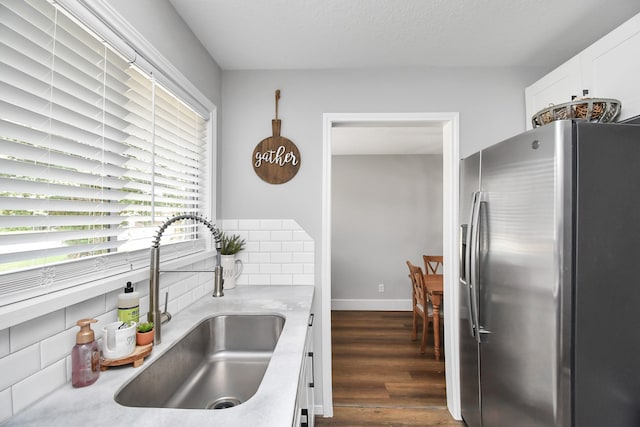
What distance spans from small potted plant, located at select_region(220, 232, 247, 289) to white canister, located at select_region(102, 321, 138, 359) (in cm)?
93

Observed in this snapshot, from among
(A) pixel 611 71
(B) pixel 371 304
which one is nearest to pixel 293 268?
(A) pixel 611 71

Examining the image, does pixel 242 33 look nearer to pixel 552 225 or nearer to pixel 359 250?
A: pixel 552 225

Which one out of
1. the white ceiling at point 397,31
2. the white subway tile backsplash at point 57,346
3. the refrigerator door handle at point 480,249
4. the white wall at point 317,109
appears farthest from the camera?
the white wall at point 317,109

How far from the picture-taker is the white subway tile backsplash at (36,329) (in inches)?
30.3

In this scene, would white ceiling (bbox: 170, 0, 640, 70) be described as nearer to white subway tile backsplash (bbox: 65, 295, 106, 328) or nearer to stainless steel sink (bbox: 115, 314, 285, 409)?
white subway tile backsplash (bbox: 65, 295, 106, 328)

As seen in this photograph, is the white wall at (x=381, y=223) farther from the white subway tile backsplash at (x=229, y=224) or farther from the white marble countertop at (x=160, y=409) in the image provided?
the white marble countertop at (x=160, y=409)

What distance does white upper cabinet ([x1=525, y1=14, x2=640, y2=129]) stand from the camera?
1.32m

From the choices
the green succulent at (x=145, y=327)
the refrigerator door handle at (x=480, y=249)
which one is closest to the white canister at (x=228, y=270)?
the green succulent at (x=145, y=327)

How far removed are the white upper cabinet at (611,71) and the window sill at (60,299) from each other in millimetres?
2211

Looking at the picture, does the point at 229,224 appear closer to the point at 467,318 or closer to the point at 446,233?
the point at 446,233

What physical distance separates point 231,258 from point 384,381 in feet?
5.54

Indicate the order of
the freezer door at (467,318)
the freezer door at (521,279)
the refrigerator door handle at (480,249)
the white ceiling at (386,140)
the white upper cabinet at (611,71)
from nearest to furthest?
the freezer door at (521,279) → the white upper cabinet at (611,71) → the refrigerator door handle at (480,249) → the freezer door at (467,318) → the white ceiling at (386,140)

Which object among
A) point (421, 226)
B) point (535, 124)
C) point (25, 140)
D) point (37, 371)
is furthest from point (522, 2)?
point (421, 226)

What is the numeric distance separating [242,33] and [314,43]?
1.40 feet
